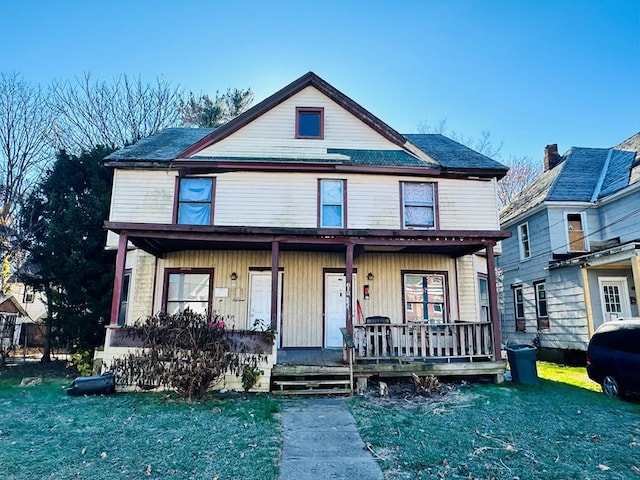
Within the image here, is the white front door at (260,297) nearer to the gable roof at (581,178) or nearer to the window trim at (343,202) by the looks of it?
the window trim at (343,202)

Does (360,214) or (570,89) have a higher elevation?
(570,89)

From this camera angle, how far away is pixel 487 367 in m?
8.58

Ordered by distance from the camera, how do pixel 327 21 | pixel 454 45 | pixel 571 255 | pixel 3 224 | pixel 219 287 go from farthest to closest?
pixel 3 224, pixel 571 255, pixel 454 45, pixel 327 21, pixel 219 287

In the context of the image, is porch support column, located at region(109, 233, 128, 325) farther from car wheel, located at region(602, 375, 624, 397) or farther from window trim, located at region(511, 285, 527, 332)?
window trim, located at region(511, 285, 527, 332)

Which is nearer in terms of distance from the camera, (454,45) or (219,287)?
(219,287)

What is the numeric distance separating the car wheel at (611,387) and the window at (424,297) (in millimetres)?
4064

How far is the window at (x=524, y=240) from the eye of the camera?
15.6 m

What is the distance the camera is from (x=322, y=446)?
4945mm

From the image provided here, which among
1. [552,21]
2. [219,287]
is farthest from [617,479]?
[552,21]

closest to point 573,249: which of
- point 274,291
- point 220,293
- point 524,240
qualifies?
point 524,240

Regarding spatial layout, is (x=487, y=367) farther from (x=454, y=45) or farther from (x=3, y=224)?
(x=3, y=224)

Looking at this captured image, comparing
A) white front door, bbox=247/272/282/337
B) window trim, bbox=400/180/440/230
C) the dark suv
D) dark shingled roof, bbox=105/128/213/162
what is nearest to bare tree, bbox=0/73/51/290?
dark shingled roof, bbox=105/128/213/162

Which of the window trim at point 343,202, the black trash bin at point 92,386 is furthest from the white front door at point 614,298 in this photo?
the black trash bin at point 92,386

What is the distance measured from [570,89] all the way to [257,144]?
38.7 feet
